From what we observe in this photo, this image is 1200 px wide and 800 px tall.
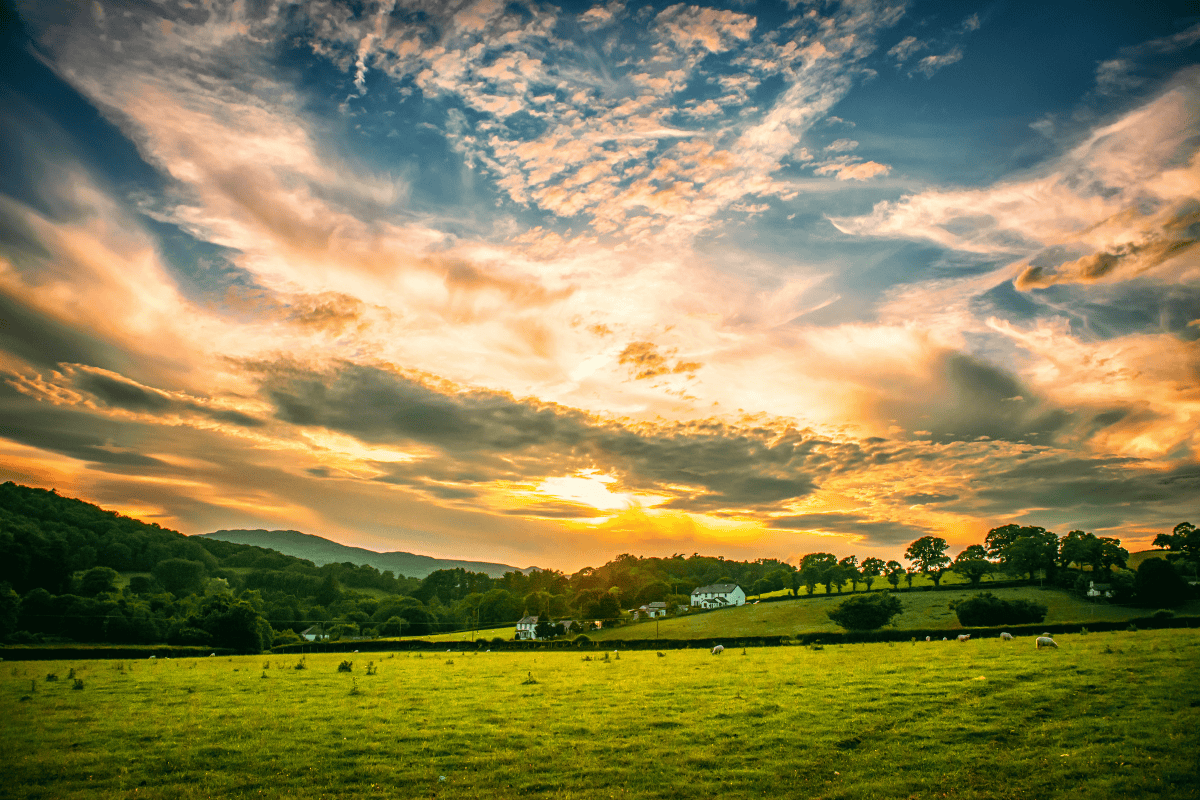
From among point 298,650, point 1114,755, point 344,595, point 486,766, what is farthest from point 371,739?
point 344,595

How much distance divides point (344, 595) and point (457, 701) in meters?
155

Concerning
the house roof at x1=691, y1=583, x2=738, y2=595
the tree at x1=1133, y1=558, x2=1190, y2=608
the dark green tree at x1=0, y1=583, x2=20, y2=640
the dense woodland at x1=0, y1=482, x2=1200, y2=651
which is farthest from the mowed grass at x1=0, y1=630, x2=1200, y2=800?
the house roof at x1=691, y1=583, x2=738, y2=595

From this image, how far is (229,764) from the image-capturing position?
1480 centimetres

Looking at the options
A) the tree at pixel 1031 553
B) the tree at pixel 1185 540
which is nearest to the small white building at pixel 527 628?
the tree at pixel 1031 553

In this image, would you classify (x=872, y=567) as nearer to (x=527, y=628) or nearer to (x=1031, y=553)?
(x=1031, y=553)

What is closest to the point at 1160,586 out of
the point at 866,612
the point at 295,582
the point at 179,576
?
the point at 866,612

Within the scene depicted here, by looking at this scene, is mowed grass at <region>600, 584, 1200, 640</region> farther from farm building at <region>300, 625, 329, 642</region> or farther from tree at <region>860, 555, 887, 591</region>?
farm building at <region>300, 625, 329, 642</region>

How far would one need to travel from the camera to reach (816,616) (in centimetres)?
9744

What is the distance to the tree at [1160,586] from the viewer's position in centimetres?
7900

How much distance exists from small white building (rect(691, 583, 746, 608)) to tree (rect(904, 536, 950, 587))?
1591 inches

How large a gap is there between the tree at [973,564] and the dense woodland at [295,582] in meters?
0.31

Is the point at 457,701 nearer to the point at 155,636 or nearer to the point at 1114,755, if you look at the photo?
the point at 1114,755

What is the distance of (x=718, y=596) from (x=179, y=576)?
137409mm

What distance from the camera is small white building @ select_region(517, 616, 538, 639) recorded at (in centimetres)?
12001
